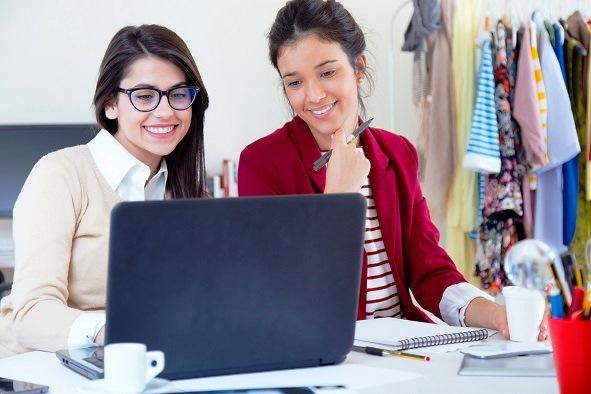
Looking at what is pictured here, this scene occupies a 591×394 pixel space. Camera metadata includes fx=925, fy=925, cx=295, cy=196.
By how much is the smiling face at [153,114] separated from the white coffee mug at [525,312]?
0.78 m

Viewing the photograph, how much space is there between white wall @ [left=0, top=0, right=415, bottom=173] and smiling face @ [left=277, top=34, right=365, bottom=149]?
2076 millimetres

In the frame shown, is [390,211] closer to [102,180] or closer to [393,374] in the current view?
[102,180]

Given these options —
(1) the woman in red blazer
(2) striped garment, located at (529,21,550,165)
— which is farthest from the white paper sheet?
(2) striped garment, located at (529,21,550,165)

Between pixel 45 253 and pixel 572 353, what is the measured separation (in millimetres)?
957

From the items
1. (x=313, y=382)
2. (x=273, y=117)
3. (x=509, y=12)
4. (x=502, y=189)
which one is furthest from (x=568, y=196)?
(x=313, y=382)

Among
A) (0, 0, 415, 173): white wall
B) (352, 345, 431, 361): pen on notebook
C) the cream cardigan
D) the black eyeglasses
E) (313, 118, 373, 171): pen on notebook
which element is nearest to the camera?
(352, 345, 431, 361): pen on notebook

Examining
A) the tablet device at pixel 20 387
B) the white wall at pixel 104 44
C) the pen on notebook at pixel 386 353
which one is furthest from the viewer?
the white wall at pixel 104 44

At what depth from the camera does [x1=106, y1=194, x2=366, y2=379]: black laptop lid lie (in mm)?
1196

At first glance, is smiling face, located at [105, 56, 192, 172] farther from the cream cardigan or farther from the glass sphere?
the glass sphere

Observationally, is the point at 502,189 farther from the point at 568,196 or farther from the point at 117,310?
the point at 117,310

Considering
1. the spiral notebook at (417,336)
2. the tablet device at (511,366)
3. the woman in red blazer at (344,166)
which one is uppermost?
the woman in red blazer at (344,166)

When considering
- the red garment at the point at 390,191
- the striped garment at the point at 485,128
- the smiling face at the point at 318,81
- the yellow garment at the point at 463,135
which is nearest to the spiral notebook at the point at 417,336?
the red garment at the point at 390,191

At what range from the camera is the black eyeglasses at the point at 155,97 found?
1.93 m

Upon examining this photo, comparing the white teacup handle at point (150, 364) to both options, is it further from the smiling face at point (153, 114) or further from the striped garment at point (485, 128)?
the striped garment at point (485, 128)
